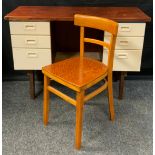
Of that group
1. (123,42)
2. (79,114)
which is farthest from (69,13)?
(79,114)

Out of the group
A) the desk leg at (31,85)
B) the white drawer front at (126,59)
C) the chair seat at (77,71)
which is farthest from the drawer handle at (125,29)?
the desk leg at (31,85)

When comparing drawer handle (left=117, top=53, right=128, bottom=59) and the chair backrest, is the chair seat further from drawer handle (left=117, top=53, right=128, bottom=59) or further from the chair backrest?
drawer handle (left=117, top=53, right=128, bottom=59)

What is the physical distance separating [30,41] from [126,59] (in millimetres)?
749

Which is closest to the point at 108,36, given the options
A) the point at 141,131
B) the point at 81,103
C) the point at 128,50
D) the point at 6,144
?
the point at 128,50

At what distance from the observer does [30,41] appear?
178 cm

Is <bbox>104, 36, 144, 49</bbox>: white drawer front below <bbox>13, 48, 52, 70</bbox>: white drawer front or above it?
A: above

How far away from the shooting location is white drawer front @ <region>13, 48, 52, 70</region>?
5.96ft

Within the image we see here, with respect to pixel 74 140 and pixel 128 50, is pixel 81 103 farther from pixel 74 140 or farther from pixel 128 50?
pixel 128 50

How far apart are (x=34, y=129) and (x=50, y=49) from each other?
61cm

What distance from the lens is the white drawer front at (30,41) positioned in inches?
69.6

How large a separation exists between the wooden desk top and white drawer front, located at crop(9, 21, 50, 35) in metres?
0.04

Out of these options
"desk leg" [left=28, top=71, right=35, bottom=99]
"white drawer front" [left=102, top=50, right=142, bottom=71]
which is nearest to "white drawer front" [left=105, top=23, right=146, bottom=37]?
"white drawer front" [left=102, top=50, right=142, bottom=71]

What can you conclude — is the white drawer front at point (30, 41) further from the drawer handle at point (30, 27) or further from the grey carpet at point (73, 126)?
the grey carpet at point (73, 126)

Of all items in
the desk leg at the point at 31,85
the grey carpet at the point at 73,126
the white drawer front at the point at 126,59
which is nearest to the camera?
the grey carpet at the point at 73,126
